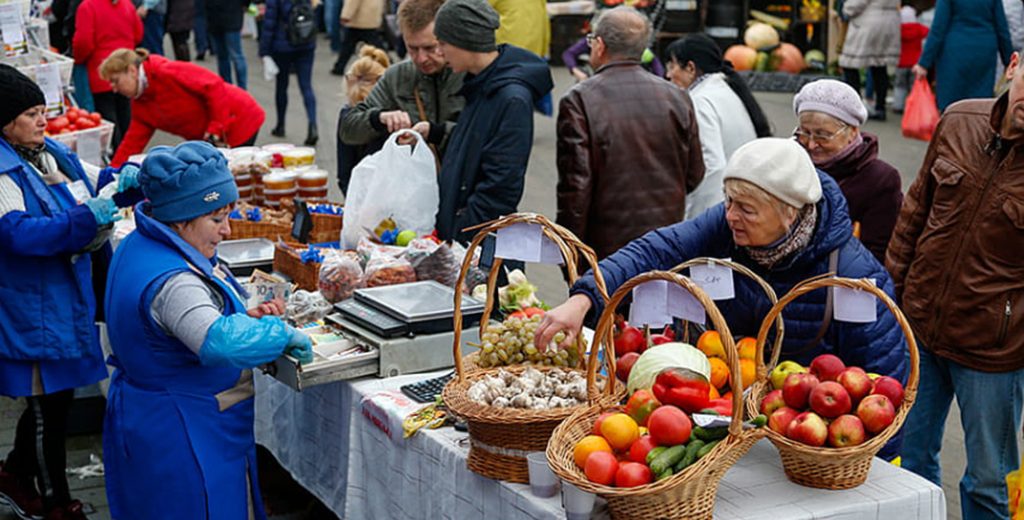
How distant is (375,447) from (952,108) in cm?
213

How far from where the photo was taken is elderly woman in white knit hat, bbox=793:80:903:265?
4098mm

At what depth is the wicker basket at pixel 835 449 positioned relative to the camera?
2625mm

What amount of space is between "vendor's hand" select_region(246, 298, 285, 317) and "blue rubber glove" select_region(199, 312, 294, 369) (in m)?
0.41

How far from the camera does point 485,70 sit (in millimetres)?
4605

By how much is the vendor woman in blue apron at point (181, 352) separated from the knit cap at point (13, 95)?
1168 millimetres


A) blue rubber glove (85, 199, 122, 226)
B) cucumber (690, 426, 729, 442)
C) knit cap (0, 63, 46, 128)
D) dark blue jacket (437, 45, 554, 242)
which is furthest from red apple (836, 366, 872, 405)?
knit cap (0, 63, 46, 128)

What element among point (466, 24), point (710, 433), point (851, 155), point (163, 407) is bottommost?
point (163, 407)

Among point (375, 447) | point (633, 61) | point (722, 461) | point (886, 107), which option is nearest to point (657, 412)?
point (722, 461)

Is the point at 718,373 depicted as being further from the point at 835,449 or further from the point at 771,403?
the point at 835,449

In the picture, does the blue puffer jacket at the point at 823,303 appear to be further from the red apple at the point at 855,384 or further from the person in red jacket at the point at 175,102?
the person in red jacket at the point at 175,102

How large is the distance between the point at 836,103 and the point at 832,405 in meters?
1.74

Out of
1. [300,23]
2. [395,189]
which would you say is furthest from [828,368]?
[300,23]

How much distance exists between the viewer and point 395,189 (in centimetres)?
471

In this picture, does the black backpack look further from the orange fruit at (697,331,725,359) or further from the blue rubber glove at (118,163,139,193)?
the orange fruit at (697,331,725,359)
